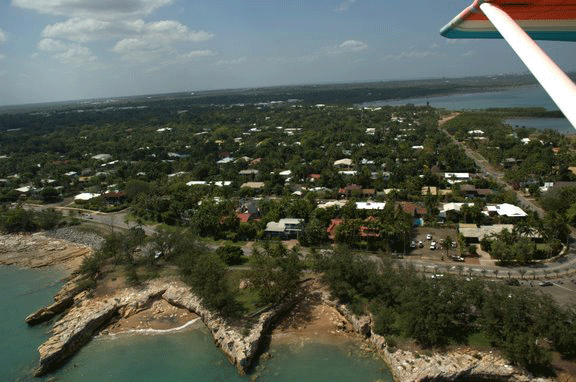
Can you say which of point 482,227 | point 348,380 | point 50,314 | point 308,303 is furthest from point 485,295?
point 50,314

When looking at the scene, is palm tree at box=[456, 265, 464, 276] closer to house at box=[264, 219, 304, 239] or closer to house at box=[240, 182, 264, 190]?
house at box=[264, 219, 304, 239]

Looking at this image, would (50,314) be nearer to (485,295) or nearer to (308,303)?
(308,303)

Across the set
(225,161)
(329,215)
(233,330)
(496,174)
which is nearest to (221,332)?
(233,330)

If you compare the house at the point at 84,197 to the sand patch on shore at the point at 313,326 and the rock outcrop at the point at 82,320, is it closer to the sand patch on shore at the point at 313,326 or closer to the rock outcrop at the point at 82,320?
the rock outcrop at the point at 82,320

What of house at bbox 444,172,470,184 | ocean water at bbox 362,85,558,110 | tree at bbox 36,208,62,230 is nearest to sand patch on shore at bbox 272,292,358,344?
tree at bbox 36,208,62,230

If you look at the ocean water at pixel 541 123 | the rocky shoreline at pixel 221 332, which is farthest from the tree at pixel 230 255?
the ocean water at pixel 541 123

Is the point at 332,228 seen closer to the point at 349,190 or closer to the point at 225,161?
the point at 349,190

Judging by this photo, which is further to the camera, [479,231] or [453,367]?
[479,231]
